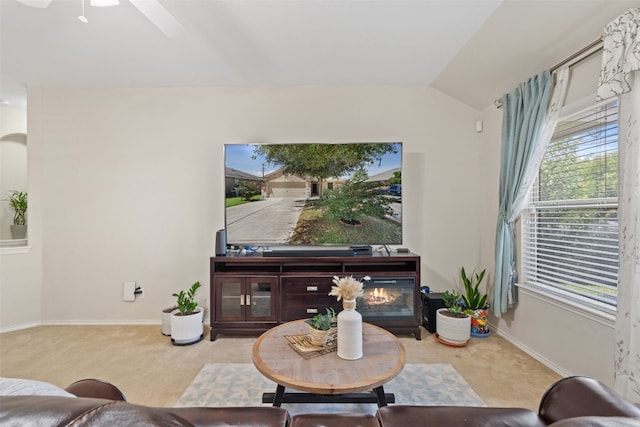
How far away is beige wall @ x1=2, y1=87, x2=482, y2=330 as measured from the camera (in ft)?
10.6

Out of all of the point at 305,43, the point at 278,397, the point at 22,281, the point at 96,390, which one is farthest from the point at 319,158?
the point at 22,281

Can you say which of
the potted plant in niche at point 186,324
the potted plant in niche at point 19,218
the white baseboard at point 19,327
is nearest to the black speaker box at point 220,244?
the potted plant in niche at point 186,324

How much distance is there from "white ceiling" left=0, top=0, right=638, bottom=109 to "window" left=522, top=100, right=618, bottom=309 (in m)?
0.59

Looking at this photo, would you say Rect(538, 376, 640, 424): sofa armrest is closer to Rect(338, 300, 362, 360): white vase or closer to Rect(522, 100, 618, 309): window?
Rect(338, 300, 362, 360): white vase

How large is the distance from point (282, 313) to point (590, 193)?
2627 mm

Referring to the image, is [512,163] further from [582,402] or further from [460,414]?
[460,414]

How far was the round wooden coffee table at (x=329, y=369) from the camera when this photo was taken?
134 cm

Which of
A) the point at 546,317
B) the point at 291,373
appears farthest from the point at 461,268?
the point at 291,373

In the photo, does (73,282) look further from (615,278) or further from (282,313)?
(615,278)

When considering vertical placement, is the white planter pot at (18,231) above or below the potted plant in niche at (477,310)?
above

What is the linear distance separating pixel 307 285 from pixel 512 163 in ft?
7.13

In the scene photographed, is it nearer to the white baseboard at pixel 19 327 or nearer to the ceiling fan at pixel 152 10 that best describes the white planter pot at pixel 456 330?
the ceiling fan at pixel 152 10

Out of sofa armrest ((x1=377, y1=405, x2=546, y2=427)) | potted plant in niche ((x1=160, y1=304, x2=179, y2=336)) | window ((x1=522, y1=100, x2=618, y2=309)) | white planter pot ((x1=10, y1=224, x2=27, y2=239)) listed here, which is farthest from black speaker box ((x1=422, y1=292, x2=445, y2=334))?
white planter pot ((x1=10, y1=224, x2=27, y2=239))

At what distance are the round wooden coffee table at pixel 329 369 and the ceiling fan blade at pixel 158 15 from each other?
6.29ft
